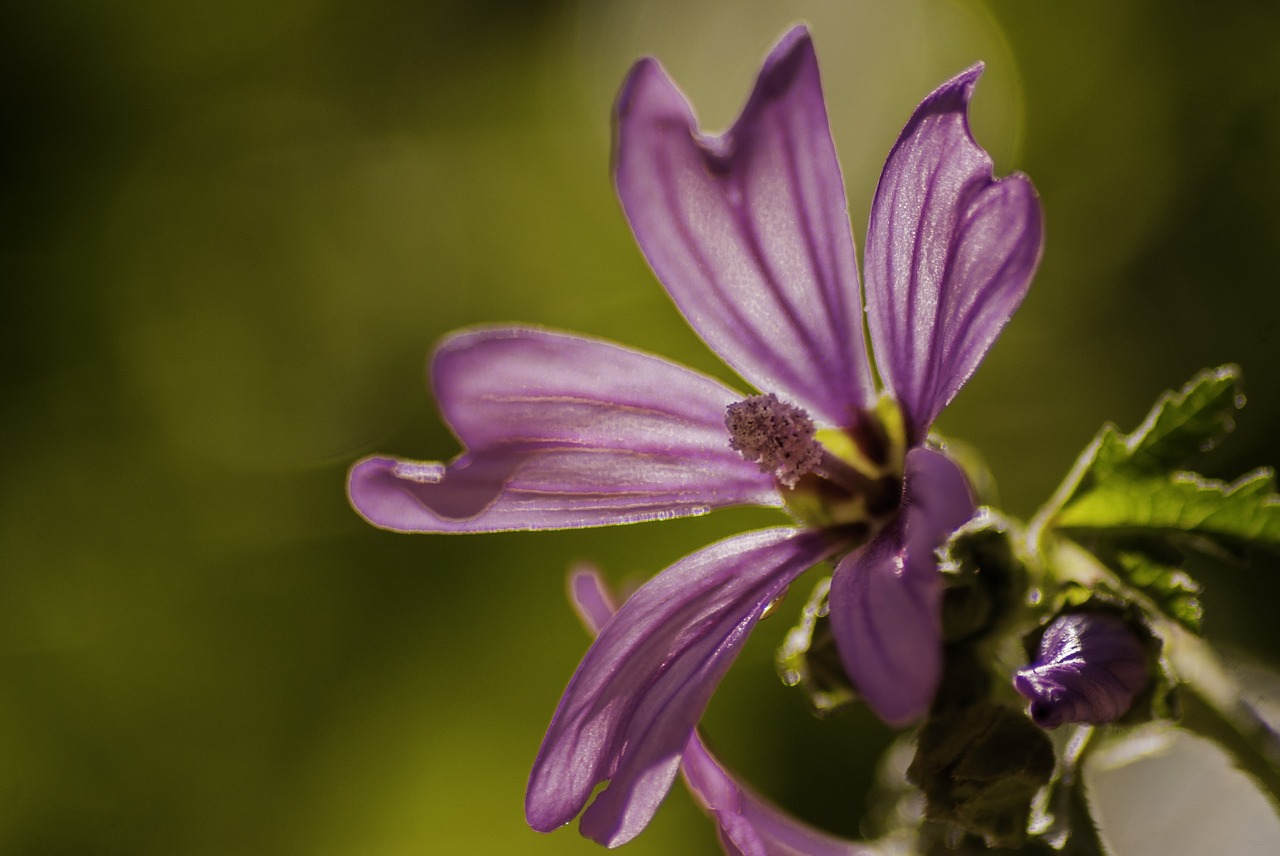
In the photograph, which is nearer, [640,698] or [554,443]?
[640,698]

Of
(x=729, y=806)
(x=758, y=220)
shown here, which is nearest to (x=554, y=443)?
(x=758, y=220)

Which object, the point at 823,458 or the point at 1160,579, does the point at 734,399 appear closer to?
the point at 823,458

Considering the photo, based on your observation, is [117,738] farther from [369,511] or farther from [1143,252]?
[1143,252]

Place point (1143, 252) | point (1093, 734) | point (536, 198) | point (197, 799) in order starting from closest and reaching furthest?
point (1093, 734) < point (197, 799) < point (1143, 252) < point (536, 198)

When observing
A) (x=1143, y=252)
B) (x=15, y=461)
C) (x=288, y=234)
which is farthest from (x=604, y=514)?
(x=288, y=234)

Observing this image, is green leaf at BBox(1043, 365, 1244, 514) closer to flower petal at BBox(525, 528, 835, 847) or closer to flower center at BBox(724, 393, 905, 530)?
flower center at BBox(724, 393, 905, 530)

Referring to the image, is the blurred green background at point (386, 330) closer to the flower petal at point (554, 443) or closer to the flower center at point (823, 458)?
the flower center at point (823, 458)

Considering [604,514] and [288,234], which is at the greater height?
[288,234]
